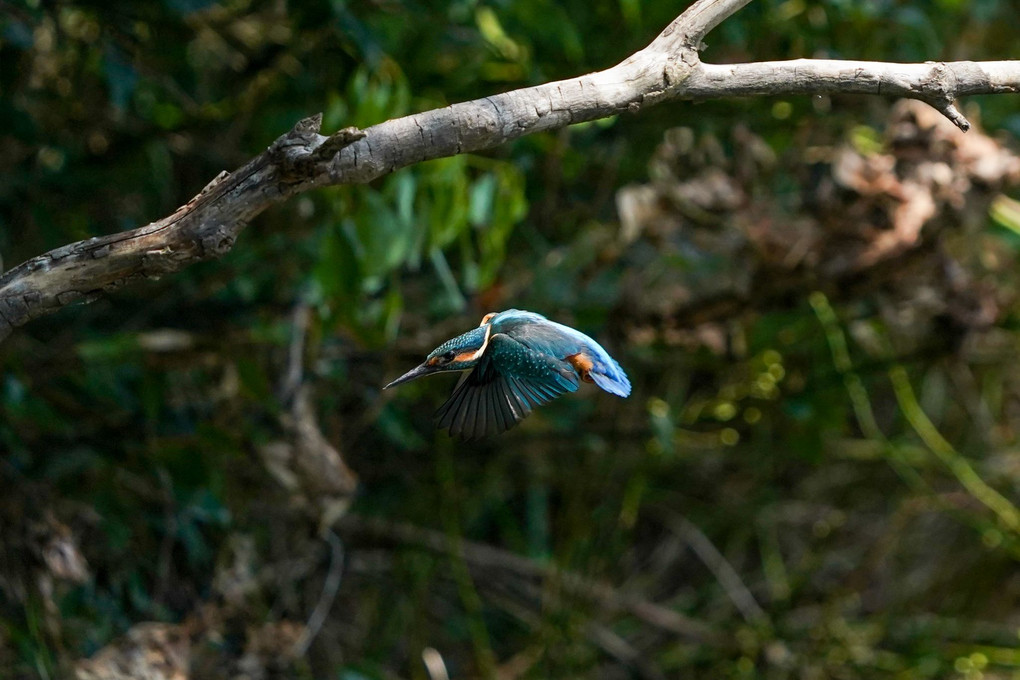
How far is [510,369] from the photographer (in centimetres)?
136

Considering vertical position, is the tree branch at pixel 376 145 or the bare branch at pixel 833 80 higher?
the tree branch at pixel 376 145

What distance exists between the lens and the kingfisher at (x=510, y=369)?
1324mm

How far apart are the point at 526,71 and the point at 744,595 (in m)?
1.70

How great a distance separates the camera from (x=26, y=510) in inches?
75.2

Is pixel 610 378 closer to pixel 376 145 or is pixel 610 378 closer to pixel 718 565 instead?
pixel 376 145

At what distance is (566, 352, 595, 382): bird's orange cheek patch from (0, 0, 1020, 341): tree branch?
0.33 metres

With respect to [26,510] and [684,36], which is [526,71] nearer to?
[684,36]

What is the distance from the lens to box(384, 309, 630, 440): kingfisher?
1.32 meters

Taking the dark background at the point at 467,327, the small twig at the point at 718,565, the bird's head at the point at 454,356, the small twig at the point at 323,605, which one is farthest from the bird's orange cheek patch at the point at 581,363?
the small twig at the point at 718,565

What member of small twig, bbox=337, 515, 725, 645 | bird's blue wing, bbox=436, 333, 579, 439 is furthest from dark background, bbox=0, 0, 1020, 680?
bird's blue wing, bbox=436, 333, 579, 439

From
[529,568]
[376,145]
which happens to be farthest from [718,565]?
[376,145]

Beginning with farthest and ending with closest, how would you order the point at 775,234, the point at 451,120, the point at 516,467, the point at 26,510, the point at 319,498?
1. the point at 516,467
2. the point at 775,234
3. the point at 319,498
4. the point at 26,510
5. the point at 451,120

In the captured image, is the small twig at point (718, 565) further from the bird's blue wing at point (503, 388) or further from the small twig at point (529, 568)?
the bird's blue wing at point (503, 388)

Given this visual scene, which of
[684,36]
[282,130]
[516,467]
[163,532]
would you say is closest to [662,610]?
[516,467]
